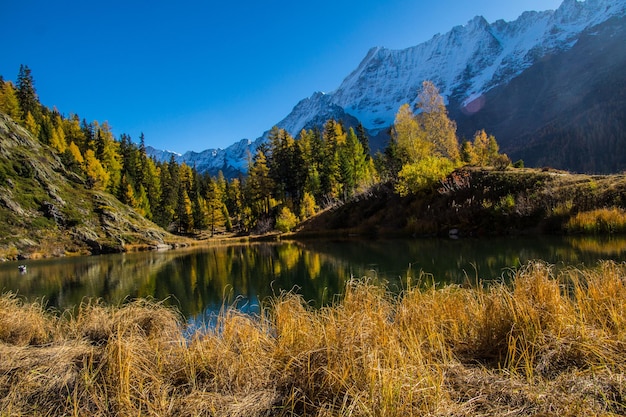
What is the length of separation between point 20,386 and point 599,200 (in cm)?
2440

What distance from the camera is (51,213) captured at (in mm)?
46969

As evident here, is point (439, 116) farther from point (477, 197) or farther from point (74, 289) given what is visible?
point (74, 289)

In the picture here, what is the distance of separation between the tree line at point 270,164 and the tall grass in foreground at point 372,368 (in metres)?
38.6

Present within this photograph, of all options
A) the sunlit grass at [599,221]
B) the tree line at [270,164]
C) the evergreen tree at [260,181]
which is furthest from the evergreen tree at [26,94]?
the sunlit grass at [599,221]

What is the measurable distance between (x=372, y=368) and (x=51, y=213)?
5732cm

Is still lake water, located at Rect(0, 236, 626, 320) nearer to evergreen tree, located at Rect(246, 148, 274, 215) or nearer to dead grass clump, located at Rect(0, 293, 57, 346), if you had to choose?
dead grass clump, located at Rect(0, 293, 57, 346)

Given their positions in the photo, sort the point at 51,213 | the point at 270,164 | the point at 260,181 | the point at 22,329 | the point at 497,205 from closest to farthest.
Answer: the point at 22,329 < the point at 497,205 < the point at 51,213 < the point at 260,181 < the point at 270,164

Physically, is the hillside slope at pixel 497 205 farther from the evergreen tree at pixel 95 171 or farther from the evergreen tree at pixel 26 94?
the evergreen tree at pixel 26 94

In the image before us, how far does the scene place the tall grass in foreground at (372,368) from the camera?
2.64m

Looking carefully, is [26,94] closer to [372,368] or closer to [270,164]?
[270,164]

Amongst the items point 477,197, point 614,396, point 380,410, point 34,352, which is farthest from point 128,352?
point 477,197

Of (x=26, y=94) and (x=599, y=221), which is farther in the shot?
(x=26, y=94)

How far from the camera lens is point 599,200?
18.9 meters

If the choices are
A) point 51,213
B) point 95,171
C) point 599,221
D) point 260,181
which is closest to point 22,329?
point 599,221
